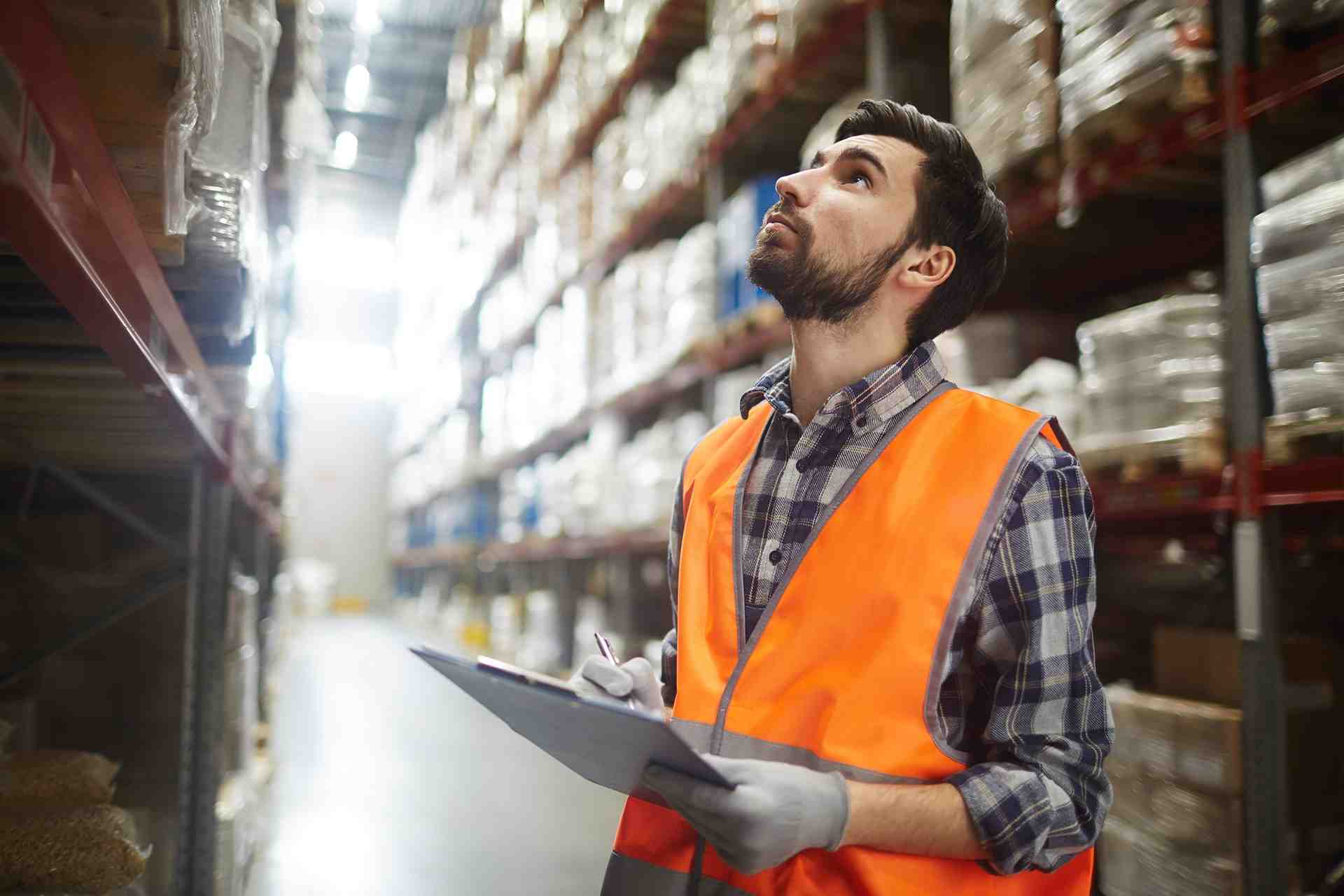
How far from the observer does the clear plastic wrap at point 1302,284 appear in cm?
240

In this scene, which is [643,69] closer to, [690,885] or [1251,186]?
[1251,186]

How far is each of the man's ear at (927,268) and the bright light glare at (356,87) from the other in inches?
663

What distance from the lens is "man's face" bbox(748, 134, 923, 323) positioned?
5.84 feet

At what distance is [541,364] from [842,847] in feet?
26.8

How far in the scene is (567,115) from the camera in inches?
335

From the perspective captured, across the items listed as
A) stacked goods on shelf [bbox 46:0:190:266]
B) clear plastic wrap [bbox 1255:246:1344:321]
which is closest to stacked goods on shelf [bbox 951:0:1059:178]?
clear plastic wrap [bbox 1255:246:1344:321]

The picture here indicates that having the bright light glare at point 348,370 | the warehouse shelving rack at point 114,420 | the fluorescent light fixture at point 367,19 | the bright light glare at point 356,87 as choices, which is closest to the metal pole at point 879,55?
the warehouse shelving rack at point 114,420

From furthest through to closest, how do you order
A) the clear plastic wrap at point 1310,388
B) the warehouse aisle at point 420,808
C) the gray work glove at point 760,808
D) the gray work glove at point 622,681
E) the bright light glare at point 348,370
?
the bright light glare at point 348,370 < the warehouse aisle at point 420,808 < the clear plastic wrap at point 1310,388 < the gray work glove at point 622,681 < the gray work glove at point 760,808

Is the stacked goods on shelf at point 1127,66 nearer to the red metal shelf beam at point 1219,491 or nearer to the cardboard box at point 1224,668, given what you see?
the red metal shelf beam at point 1219,491

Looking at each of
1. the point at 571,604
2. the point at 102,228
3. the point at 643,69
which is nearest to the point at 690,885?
the point at 102,228

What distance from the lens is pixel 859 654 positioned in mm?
1450

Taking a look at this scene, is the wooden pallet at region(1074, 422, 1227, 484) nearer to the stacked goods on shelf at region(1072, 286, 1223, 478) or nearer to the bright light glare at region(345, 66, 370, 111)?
the stacked goods on shelf at region(1072, 286, 1223, 478)

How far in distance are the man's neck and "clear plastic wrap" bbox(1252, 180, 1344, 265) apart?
132 centimetres

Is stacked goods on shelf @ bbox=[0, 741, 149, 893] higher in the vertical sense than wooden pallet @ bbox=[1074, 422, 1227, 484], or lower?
lower
